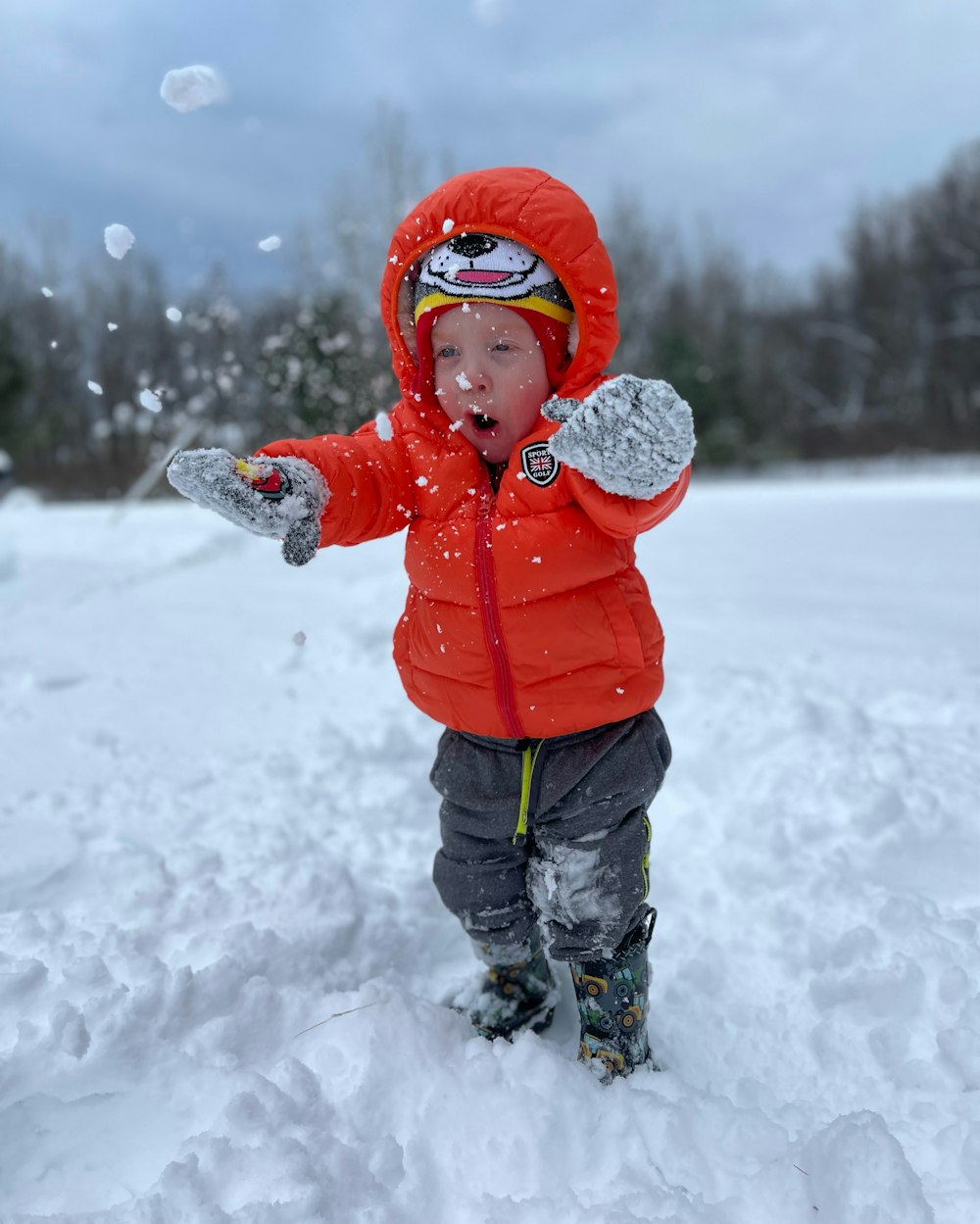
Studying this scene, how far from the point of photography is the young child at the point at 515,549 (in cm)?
146

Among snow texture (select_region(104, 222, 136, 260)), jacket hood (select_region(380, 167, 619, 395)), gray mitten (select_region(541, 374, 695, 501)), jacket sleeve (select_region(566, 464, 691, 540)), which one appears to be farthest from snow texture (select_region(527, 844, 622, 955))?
snow texture (select_region(104, 222, 136, 260))

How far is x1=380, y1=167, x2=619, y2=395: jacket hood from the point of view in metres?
1.46

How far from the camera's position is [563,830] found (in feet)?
5.15

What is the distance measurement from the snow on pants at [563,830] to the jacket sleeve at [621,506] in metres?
0.40

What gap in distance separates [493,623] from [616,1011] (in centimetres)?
77

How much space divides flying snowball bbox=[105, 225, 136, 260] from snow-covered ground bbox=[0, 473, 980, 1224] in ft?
4.50

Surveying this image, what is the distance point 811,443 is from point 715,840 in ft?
88.7

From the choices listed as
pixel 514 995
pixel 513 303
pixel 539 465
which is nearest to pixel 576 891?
pixel 514 995

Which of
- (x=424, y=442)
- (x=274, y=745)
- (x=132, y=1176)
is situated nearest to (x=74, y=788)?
(x=274, y=745)

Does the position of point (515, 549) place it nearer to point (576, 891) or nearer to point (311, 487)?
point (311, 487)

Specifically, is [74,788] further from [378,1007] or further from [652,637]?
[652,637]

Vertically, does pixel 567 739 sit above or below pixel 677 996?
above

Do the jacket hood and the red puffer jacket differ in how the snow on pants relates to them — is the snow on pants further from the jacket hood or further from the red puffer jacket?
the jacket hood

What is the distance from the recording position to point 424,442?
5.25 feet
